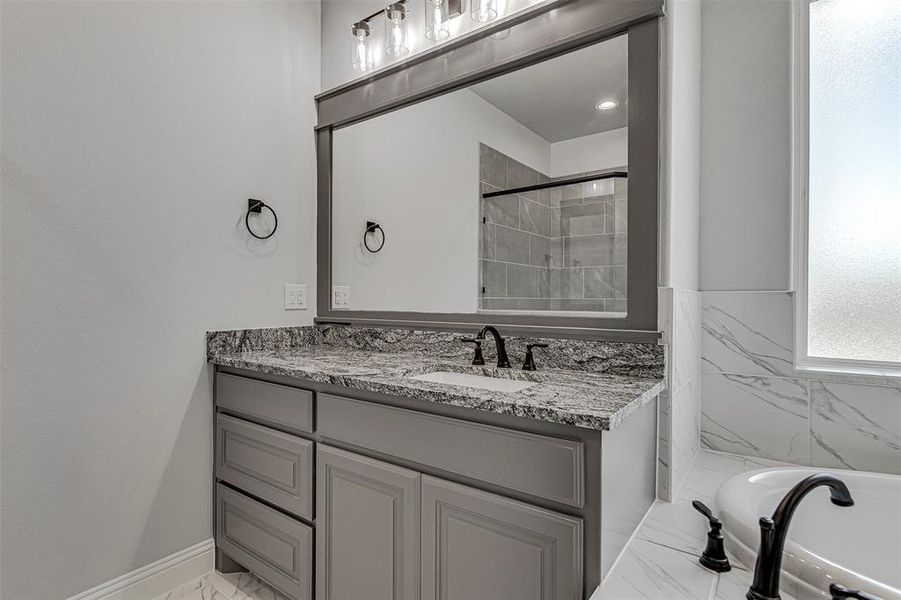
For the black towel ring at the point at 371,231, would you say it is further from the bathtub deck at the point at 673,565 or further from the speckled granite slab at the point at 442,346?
the bathtub deck at the point at 673,565

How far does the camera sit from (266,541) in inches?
65.8

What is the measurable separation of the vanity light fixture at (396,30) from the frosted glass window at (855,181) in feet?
5.05

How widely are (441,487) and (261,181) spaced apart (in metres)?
1.57

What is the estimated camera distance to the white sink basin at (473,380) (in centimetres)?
145

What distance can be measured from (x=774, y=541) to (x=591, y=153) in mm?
1204

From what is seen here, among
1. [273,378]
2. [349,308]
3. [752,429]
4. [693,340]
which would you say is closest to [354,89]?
[349,308]

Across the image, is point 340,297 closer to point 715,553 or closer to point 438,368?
point 438,368

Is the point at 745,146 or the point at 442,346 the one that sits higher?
the point at 745,146

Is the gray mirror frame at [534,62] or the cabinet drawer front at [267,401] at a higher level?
the gray mirror frame at [534,62]

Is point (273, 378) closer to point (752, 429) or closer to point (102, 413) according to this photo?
point (102, 413)

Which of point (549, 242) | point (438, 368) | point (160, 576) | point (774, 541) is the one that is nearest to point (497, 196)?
point (549, 242)

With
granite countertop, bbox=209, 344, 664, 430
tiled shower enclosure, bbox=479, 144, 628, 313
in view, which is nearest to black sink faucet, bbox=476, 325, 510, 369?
granite countertop, bbox=209, 344, 664, 430

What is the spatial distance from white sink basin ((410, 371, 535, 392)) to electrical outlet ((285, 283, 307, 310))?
0.94 metres

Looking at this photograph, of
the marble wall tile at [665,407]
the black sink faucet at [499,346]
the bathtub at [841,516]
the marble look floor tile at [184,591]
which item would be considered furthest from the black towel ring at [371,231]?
the bathtub at [841,516]
